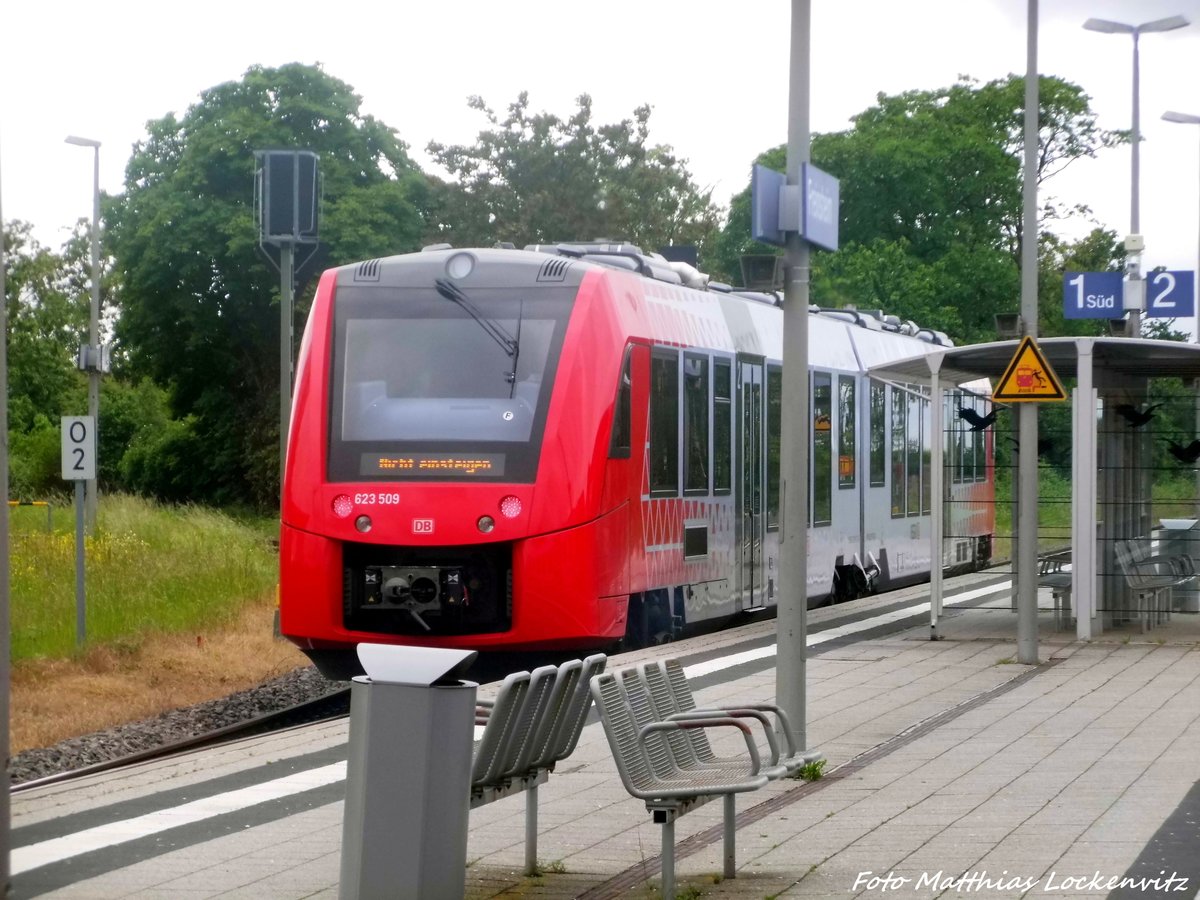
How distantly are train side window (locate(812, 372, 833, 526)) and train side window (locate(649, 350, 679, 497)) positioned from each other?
4.16m

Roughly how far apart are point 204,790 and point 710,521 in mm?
7213

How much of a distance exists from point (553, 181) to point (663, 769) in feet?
185

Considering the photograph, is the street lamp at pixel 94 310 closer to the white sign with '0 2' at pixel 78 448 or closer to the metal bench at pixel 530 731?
the white sign with '0 2' at pixel 78 448

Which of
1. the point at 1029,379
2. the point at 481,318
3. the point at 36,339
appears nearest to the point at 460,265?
the point at 481,318

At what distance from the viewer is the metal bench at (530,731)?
22.6ft

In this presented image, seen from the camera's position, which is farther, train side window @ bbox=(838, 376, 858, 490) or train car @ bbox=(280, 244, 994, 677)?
train side window @ bbox=(838, 376, 858, 490)

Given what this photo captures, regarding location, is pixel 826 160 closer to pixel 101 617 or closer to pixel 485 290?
pixel 101 617

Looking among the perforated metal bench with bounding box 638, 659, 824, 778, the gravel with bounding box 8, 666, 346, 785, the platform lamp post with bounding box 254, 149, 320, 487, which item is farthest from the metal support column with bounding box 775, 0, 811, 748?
the platform lamp post with bounding box 254, 149, 320, 487

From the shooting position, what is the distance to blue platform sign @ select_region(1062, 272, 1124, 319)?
23.9 metres

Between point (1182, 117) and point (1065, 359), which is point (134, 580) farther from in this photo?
point (1182, 117)

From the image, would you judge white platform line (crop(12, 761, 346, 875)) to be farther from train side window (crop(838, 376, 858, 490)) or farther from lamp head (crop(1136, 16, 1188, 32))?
lamp head (crop(1136, 16, 1188, 32))

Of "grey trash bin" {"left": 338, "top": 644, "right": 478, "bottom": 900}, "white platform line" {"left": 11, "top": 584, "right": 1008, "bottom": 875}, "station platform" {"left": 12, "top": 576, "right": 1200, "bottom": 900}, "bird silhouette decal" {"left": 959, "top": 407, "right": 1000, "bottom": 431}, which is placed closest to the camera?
"grey trash bin" {"left": 338, "top": 644, "right": 478, "bottom": 900}

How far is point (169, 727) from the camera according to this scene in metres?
14.3

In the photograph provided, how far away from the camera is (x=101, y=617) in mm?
19656
